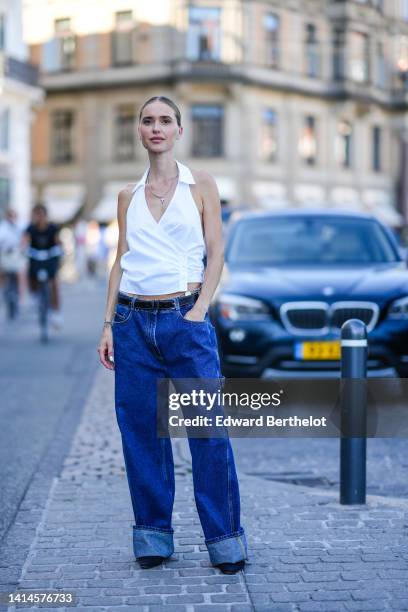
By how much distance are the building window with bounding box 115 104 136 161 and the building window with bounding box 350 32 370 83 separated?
11.1m

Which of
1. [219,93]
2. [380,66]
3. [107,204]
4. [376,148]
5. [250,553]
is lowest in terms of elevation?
[250,553]

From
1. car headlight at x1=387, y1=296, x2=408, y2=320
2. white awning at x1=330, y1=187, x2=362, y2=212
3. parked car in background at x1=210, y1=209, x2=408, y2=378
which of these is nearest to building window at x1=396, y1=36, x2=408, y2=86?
white awning at x1=330, y1=187, x2=362, y2=212

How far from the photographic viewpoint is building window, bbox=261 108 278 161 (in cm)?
4416

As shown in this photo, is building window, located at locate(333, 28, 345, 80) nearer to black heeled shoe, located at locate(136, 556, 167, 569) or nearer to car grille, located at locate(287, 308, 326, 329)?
car grille, located at locate(287, 308, 326, 329)

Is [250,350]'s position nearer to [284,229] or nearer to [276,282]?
[276,282]

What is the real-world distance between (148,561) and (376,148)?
47742 mm

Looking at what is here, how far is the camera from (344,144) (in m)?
48.3

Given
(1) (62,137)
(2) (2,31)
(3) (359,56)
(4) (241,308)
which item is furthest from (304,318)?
(3) (359,56)

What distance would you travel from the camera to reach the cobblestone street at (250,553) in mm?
3801

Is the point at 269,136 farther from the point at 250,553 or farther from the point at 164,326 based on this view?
the point at 164,326

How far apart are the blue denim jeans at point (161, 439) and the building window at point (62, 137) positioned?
4166cm

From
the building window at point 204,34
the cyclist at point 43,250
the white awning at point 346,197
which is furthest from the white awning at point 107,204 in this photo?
the cyclist at point 43,250

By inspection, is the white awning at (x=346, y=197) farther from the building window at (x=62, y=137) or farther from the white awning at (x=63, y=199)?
the building window at (x=62, y=137)

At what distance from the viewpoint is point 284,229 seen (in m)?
9.27
